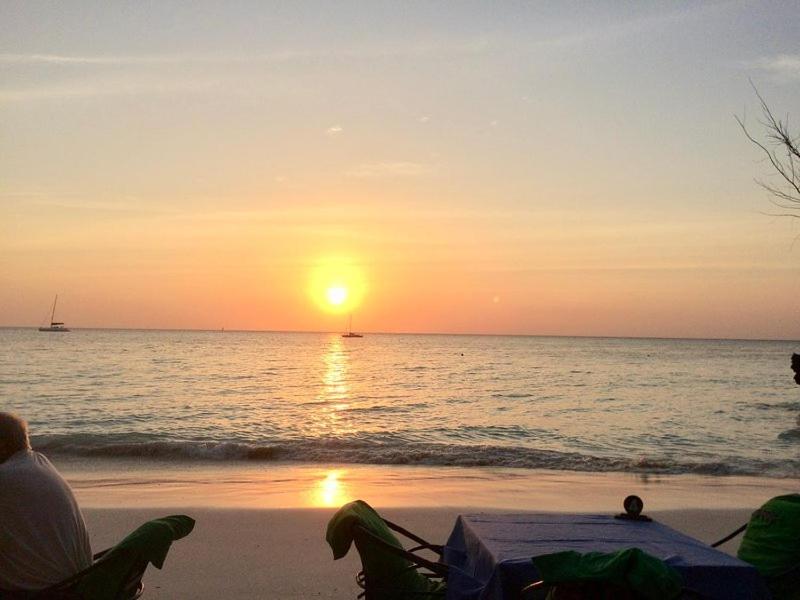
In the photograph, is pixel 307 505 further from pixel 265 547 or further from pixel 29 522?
pixel 29 522

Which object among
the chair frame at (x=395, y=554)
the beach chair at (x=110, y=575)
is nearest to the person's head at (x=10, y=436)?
the beach chair at (x=110, y=575)

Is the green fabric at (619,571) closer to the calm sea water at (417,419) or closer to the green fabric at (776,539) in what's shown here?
the green fabric at (776,539)

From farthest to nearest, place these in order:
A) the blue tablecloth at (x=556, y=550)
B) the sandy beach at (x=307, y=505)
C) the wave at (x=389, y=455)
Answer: the wave at (x=389, y=455) < the sandy beach at (x=307, y=505) < the blue tablecloth at (x=556, y=550)

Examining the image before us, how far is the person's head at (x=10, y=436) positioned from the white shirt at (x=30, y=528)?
0.04m

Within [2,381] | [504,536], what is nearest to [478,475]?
[504,536]

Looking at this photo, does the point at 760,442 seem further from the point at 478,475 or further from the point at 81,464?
the point at 81,464

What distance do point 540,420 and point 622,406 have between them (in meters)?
6.22

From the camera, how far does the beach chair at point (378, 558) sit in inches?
143

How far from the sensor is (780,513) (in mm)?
3500

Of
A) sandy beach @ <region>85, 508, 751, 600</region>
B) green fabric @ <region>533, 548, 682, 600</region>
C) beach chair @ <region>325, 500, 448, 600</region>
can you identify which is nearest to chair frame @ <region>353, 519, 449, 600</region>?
beach chair @ <region>325, 500, 448, 600</region>

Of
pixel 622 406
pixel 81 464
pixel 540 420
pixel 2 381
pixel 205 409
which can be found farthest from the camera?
pixel 2 381

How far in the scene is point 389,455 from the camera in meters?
16.2

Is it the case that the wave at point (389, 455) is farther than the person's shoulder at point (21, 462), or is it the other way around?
the wave at point (389, 455)

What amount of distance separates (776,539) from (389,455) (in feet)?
42.8
